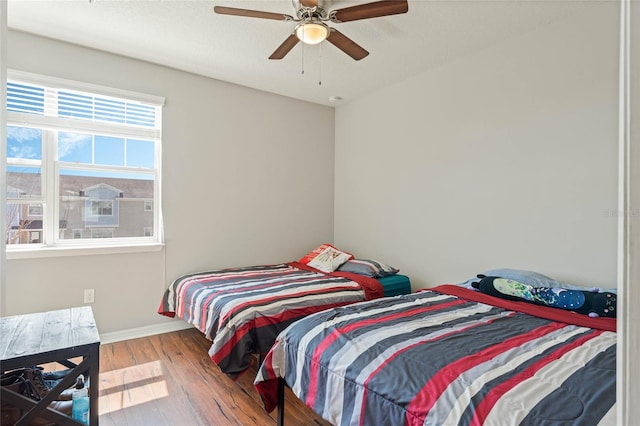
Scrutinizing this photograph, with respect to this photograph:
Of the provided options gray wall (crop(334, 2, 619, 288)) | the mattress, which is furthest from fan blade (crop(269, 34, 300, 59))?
the mattress

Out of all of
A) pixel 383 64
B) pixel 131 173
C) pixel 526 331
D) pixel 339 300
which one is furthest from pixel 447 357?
pixel 131 173

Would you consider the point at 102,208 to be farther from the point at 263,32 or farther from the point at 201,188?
the point at 263,32

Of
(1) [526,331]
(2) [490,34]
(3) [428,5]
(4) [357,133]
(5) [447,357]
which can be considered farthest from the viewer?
(4) [357,133]

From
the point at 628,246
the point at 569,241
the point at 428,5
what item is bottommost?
the point at 569,241

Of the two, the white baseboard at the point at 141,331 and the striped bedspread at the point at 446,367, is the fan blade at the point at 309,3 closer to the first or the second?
the striped bedspread at the point at 446,367

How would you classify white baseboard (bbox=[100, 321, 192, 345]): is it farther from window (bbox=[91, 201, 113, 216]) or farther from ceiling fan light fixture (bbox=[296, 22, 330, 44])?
ceiling fan light fixture (bbox=[296, 22, 330, 44])

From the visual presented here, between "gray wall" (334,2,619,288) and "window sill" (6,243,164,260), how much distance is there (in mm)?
2452

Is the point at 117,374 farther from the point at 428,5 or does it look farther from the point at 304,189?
the point at 428,5

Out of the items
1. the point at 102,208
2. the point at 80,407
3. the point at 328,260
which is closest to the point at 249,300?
the point at 80,407

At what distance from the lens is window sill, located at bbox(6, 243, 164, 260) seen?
274cm

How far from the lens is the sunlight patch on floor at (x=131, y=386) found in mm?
2154

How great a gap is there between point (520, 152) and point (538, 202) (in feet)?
1.42

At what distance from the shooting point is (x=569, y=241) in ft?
8.24

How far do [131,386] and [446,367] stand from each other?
2146 mm
